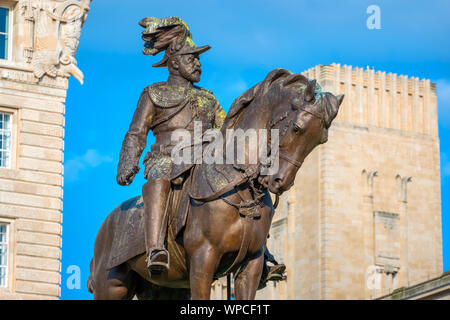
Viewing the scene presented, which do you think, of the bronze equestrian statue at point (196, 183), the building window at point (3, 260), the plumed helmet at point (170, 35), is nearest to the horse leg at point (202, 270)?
the bronze equestrian statue at point (196, 183)

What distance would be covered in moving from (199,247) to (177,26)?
9.45 feet

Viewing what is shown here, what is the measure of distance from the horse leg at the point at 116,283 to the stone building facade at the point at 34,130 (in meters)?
26.3

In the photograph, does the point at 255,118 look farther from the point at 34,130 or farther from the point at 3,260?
the point at 34,130

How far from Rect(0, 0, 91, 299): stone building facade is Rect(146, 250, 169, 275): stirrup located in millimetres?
27890

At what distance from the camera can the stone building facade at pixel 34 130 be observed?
4306cm

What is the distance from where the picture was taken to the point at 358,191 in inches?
3063

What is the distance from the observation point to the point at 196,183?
49.2ft

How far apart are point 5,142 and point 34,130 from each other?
1.09 metres

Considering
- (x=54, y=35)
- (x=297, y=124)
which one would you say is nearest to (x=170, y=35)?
(x=297, y=124)

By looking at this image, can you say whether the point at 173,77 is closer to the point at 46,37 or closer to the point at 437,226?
the point at 46,37

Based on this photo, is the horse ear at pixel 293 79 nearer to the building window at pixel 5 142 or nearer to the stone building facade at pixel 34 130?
the stone building facade at pixel 34 130

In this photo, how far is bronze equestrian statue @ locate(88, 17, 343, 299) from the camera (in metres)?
14.5
